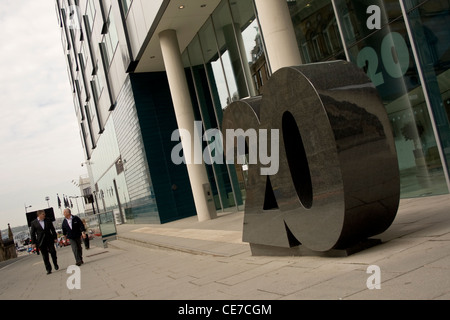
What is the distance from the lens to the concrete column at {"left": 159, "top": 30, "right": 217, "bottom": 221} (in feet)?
Result: 59.9

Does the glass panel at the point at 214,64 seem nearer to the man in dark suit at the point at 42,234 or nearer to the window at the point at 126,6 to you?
the window at the point at 126,6

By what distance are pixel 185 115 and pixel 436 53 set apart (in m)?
11.5

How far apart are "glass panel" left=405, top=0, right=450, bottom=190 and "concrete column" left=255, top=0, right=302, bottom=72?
248cm

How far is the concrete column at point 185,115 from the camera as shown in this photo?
59.9 ft

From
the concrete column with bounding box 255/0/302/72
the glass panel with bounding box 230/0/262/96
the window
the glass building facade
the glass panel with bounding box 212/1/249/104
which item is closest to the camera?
the glass building facade

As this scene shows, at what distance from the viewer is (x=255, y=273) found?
19.6 feet

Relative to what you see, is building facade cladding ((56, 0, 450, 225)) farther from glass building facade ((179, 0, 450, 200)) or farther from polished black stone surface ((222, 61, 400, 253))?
polished black stone surface ((222, 61, 400, 253))

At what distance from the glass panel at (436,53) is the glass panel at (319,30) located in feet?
5.57

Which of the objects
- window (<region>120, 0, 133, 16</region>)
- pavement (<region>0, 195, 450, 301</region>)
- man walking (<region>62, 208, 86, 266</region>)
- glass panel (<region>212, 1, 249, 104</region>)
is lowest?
pavement (<region>0, 195, 450, 301</region>)

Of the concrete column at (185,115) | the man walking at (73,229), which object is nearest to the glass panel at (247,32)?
the concrete column at (185,115)

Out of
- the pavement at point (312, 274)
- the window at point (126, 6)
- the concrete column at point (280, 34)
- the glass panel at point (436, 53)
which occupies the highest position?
the window at point (126, 6)

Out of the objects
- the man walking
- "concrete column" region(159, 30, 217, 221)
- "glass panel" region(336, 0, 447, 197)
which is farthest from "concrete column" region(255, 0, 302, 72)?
"concrete column" region(159, 30, 217, 221)

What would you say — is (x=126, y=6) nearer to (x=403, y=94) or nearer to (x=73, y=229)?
(x=73, y=229)

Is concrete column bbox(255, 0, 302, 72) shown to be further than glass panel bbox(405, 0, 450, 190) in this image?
Yes
